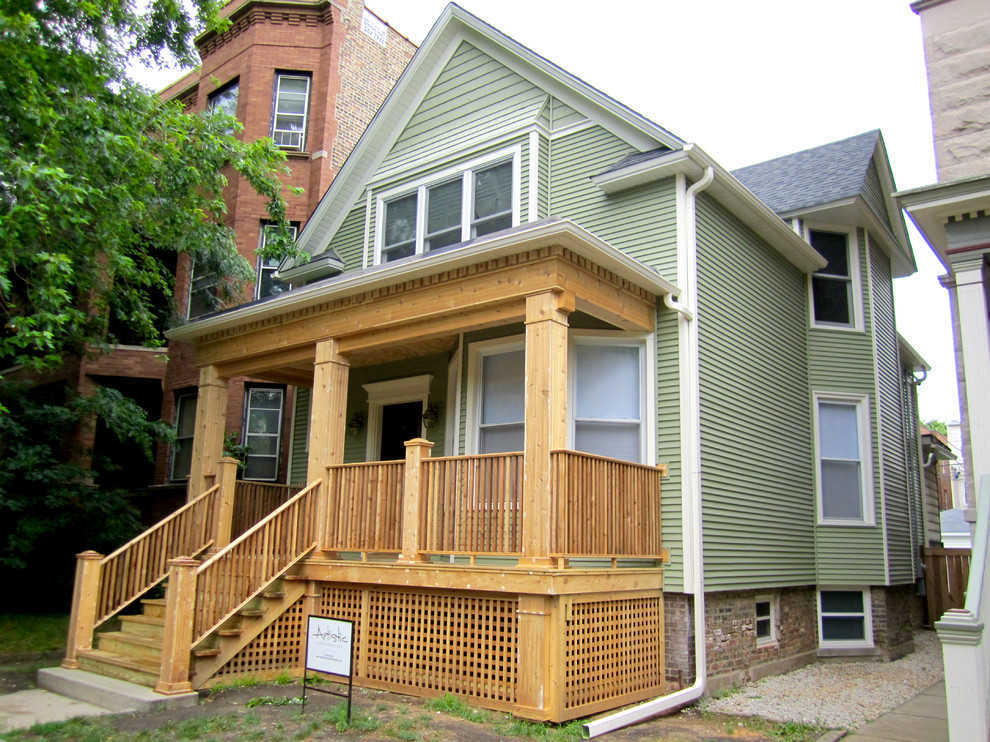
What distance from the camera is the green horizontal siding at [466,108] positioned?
38.4 ft

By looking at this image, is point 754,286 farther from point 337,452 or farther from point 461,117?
point 337,452

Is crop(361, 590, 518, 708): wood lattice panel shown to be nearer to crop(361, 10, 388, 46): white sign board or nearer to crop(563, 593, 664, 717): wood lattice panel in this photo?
crop(563, 593, 664, 717): wood lattice panel

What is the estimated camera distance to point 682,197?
9734mm

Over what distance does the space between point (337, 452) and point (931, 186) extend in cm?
676

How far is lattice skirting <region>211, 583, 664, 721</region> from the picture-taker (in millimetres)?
7469

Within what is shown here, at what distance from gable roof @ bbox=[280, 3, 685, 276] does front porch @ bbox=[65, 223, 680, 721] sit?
2543mm

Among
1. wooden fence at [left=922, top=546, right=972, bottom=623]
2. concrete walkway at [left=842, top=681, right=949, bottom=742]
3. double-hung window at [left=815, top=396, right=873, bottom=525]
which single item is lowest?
concrete walkway at [left=842, top=681, right=949, bottom=742]

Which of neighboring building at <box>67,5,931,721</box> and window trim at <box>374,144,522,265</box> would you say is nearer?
neighboring building at <box>67,5,931,721</box>

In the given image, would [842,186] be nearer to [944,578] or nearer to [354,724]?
[944,578]

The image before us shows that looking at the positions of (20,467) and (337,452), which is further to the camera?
(20,467)

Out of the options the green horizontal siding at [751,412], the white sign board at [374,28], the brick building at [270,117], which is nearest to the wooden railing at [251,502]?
the brick building at [270,117]

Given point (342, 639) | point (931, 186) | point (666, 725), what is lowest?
point (666, 725)

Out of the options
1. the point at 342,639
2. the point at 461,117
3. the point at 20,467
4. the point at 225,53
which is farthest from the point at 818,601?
the point at 225,53

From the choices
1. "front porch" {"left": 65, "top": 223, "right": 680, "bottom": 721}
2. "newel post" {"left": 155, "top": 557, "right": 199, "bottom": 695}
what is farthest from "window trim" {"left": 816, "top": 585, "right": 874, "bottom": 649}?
"newel post" {"left": 155, "top": 557, "right": 199, "bottom": 695}
